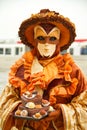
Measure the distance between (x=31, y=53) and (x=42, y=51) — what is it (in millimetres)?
58

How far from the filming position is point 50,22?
1300 mm

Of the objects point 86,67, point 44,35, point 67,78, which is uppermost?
point 44,35

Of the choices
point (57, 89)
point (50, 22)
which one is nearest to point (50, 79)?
point (57, 89)

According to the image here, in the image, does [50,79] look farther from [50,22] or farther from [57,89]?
[50,22]

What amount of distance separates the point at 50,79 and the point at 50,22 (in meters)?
0.20

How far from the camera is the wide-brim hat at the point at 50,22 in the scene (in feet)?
4.23

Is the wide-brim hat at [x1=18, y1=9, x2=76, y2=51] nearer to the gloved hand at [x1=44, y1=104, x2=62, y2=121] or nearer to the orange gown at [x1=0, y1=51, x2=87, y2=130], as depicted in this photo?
the orange gown at [x1=0, y1=51, x2=87, y2=130]

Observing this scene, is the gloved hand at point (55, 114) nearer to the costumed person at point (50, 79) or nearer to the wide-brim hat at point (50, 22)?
the costumed person at point (50, 79)

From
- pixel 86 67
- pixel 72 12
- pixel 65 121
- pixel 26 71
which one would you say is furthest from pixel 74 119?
pixel 86 67

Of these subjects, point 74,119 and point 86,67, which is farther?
point 86,67

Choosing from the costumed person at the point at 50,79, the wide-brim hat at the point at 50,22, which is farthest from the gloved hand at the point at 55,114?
the wide-brim hat at the point at 50,22

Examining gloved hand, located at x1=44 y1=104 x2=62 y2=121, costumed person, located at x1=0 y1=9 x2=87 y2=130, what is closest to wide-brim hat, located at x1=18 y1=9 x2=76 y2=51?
costumed person, located at x1=0 y1=9 x2=87 y2=130

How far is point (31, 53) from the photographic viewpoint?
1.36m

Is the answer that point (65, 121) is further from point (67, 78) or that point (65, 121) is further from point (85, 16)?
point (85, 16)
